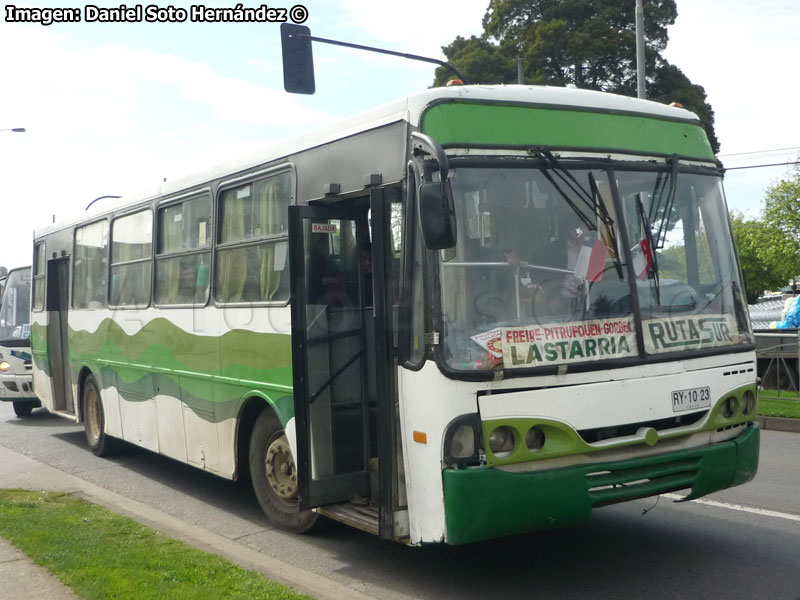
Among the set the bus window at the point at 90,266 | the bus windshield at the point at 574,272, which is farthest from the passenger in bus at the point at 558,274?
the bus window at the point at 90,266

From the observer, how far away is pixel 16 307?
16.9 m

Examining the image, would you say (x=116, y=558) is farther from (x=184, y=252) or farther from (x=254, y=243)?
(x=184, y=252)

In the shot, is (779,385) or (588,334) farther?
(779,385)

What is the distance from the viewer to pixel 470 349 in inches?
213

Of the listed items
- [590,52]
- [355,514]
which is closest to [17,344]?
[355,514]

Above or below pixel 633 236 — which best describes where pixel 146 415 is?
below

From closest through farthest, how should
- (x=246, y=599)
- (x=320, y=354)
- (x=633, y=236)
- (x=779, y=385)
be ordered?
(x=246, y=599), (x=633, y=236), (x=320, y=354), (x=779, y=385)

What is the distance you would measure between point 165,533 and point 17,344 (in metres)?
10.2

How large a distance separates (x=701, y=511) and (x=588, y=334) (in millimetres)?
2789

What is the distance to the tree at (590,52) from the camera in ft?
116

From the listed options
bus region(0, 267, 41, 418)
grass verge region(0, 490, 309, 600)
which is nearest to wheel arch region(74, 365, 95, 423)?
grass verge region(0, 490, 309, 600)

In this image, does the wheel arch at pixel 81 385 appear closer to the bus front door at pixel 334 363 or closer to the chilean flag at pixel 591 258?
the bus front door at pixel 334 363

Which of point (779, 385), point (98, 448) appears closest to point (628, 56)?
point (779, 385)

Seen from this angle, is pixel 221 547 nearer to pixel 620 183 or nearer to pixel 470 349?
pixel 470 349
